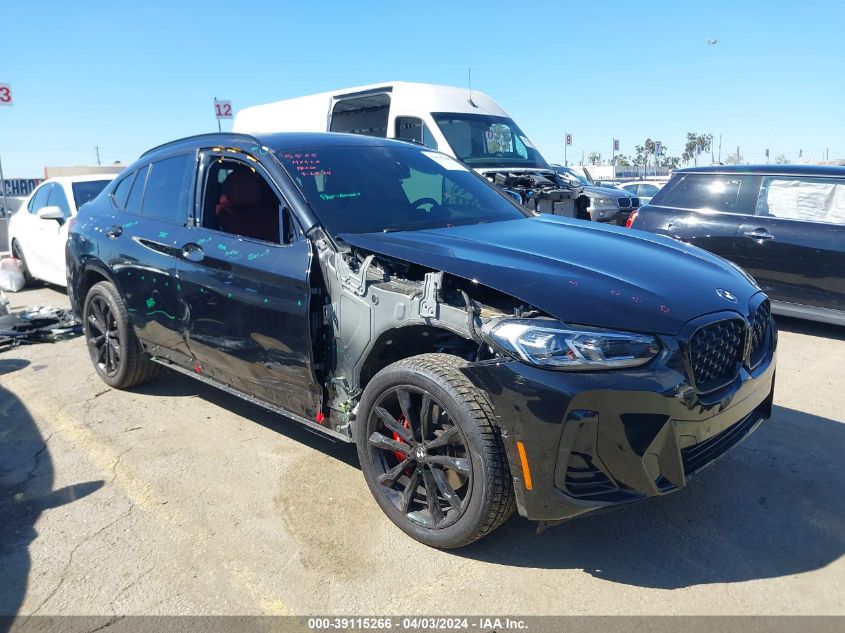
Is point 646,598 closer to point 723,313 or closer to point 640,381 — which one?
point 640,381

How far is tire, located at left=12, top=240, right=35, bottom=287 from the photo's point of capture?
9.29m

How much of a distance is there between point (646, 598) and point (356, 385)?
1542 mm

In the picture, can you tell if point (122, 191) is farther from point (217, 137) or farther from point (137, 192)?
point (217, 137)

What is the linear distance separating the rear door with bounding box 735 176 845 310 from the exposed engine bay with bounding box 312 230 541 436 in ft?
15.5

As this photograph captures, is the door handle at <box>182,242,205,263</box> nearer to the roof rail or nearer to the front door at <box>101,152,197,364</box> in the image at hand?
the front door at <box>101,152,197,364</box>

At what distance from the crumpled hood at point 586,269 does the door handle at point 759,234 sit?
133 inches

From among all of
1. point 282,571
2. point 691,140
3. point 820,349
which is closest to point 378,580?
point 282,571

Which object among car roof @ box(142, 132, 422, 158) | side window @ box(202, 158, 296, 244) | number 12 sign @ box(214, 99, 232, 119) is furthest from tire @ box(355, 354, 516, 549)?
number 12 sign @ box(214, 99, 232, 119)

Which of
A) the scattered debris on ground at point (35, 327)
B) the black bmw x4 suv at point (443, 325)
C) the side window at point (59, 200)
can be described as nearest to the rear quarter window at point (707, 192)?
the black bmw x4 suv at point (443, 325)

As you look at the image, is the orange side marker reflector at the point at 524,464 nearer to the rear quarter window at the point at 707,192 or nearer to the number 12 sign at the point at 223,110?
the rear quarter window at the point at 707,192

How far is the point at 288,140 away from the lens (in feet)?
12.5

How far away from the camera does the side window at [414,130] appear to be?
9.96 meters

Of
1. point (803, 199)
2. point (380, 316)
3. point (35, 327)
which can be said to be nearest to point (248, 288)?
point (380, 316)

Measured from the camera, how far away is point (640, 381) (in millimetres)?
2410
